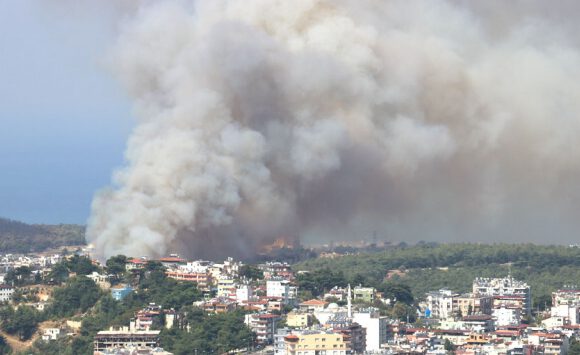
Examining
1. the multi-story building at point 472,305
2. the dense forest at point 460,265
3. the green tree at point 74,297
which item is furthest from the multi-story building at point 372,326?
the dense forest at point 460,265

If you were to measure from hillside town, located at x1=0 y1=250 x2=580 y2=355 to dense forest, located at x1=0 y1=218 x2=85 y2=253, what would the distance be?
1878 cm

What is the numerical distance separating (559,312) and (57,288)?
13329mm

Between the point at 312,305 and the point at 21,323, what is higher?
the point at 312,305

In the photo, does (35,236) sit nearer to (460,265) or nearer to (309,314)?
(460,265)

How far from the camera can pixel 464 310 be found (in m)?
53.1

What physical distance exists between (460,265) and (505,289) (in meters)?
11.9

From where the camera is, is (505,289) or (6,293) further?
(505,289)

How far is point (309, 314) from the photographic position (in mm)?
47812

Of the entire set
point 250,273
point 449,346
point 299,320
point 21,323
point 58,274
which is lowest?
point 449,346

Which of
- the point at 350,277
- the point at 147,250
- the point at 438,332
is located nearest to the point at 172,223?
the point at 147,250

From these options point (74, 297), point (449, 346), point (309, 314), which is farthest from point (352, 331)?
point (74, 297)

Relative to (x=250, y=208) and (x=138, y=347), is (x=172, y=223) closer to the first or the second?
(x=250, y=208)

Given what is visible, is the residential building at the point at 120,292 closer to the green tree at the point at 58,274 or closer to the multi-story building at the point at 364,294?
the green tree at the point at 58,274

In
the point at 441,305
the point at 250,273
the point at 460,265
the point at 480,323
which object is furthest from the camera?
the point at 460,265
